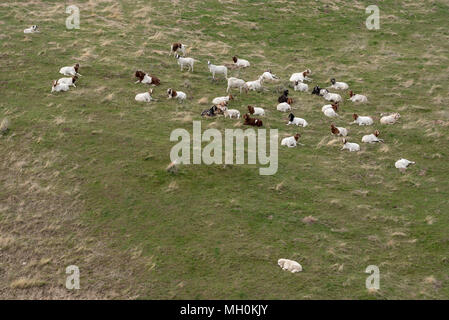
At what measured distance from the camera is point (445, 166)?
2573 centimetres

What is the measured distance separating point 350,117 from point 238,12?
21.1 meters

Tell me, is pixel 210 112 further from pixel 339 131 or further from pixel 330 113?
pixel 339 131

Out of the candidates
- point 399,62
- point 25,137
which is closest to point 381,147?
point 399,62

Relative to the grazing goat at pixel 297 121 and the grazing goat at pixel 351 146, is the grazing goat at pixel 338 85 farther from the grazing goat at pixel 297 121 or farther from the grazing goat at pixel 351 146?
the grazing goat at pixel 351 146

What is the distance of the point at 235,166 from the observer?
24484 mm

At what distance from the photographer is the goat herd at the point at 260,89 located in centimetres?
2764

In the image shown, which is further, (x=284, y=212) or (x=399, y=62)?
(x=399, y=62)

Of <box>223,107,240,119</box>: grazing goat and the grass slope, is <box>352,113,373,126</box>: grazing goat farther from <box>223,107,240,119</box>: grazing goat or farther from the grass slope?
<box>223,107,240,119</box>: grazing goat

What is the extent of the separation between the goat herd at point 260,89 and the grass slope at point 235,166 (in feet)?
1.97

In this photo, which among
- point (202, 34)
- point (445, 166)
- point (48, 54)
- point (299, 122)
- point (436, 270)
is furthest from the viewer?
point (202, 34)

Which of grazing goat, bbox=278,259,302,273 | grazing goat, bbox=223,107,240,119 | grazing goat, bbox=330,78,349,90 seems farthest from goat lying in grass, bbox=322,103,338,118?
grazing goat, bbox=278,259,302,273

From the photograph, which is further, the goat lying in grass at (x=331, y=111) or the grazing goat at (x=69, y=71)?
the grazing goat at (x=69, y=71)

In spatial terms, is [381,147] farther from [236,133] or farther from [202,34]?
[202,34]

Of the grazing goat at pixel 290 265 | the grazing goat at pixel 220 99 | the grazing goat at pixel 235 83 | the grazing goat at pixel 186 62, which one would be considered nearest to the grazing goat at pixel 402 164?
the grazing goat at pixel 290 265
